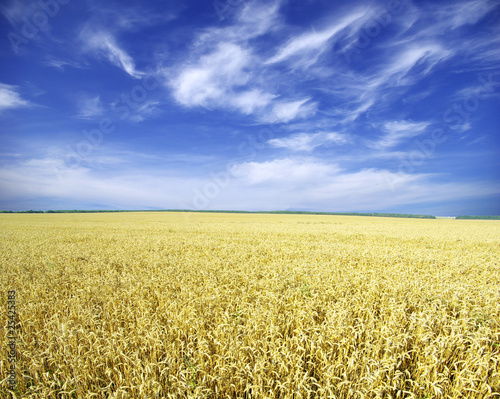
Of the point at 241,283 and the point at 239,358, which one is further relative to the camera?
the point at 241,283

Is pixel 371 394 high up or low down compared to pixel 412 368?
up

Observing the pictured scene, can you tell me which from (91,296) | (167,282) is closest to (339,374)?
(167,282)

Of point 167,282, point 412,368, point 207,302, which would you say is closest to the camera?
point 412,368

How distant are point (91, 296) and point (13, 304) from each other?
156 cm

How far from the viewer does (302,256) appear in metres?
11.8

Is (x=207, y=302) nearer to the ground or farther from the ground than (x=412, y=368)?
farther from the ground

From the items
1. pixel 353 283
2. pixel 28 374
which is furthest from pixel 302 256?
pixel 28 374

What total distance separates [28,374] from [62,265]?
24.6 feet

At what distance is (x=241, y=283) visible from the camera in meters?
7.32

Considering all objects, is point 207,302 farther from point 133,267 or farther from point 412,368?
point 133,267

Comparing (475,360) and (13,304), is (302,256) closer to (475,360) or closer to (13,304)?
(475,360)

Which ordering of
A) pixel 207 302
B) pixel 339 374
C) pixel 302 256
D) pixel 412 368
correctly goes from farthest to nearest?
pixel 302 256 → pixel 207 302 → pixel 412 368 → pixel 339 374

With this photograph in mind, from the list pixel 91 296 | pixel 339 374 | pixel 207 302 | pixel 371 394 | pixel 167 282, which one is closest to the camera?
pixel 371 394

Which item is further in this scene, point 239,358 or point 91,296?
point 91,296
